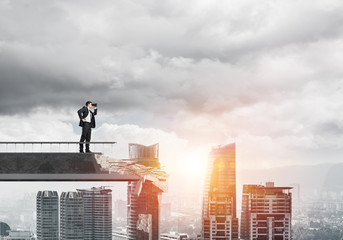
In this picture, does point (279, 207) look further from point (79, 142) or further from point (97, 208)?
point (79, 142)

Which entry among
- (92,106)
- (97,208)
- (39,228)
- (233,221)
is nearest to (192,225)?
(233,221)

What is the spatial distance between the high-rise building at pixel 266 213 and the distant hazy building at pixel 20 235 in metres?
61.2

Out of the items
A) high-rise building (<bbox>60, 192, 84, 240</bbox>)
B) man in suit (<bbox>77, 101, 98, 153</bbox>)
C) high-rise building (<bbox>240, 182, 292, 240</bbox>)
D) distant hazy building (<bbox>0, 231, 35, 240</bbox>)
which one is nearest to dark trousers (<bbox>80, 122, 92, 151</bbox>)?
man in suit (<bbox>77, 101, 98, 153</bbox>)

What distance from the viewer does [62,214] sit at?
144250mm

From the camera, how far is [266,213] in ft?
511

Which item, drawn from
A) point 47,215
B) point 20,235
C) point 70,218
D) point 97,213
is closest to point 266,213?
point 97,213

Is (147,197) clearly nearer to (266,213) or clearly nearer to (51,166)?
(51,166)

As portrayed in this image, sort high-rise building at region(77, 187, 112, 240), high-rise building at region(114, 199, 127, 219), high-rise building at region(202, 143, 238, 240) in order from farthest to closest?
high-rise building at region(114, 199, 127, 219) < high-rise building at region(202, 143, 238, 240) < high-rise building at region(77, 187, 112, 240)

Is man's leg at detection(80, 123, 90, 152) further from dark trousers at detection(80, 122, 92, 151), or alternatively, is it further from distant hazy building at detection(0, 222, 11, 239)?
distant hazy building at detection(0, 222, 11, 239)

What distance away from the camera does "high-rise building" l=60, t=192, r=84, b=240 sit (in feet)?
471

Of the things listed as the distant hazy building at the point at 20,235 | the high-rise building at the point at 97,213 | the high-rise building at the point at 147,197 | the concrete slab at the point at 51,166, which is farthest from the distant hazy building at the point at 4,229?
the high-rise building at the point at 147,197

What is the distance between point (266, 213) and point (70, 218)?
55.7m

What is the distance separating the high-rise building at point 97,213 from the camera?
143625 millimetres

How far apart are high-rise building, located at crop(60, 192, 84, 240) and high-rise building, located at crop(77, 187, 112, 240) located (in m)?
1.54
